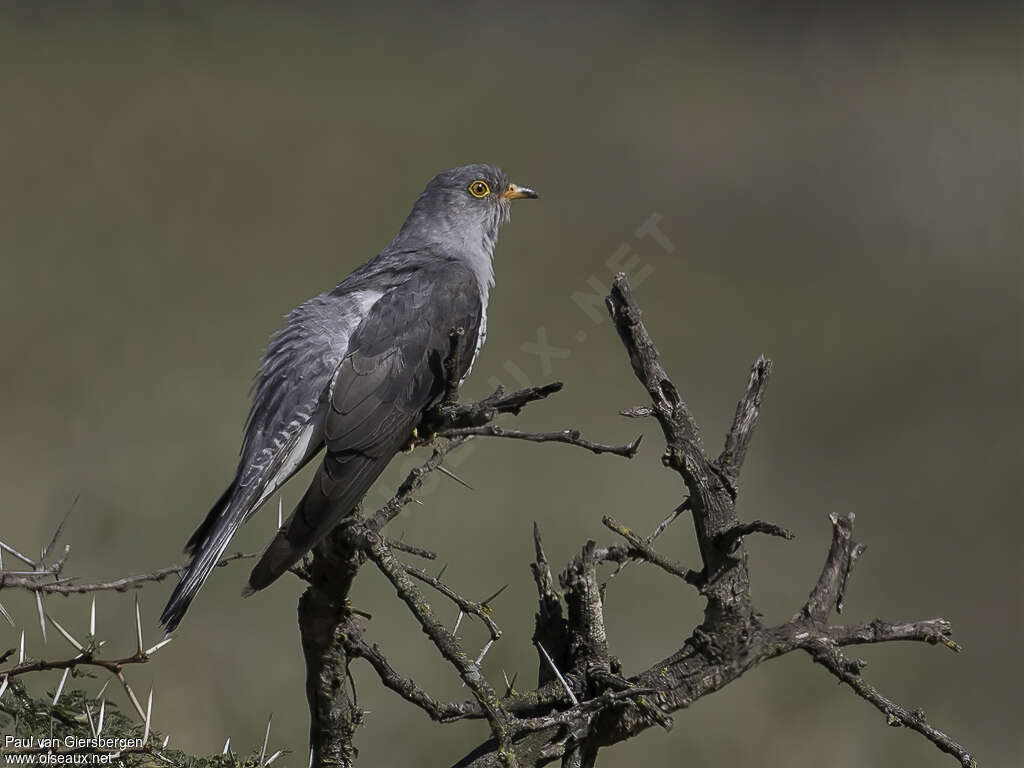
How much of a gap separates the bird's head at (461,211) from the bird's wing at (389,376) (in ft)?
1.69

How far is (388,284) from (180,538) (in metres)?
3.29

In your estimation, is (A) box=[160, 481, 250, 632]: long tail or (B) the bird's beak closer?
(A) box=[160, 481, 250, 632]: long tail

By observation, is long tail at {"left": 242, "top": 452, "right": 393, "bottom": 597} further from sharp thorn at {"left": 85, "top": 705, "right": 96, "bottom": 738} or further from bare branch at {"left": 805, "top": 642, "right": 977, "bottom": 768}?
bare branch at {"left": 805, "top": 642, "right": 977, "bottom": 768}

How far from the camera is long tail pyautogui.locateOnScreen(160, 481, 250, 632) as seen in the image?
3170 millimetres

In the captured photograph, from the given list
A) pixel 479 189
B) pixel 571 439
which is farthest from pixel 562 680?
pixel 479 189

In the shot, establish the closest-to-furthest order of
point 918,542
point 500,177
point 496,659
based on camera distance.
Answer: point 500,177
point 496,659
point 918,542

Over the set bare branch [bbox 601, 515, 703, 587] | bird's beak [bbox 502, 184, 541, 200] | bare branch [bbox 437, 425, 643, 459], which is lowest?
bare branch [bbox 601, 515, 703, 587]

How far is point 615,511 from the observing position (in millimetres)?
7238

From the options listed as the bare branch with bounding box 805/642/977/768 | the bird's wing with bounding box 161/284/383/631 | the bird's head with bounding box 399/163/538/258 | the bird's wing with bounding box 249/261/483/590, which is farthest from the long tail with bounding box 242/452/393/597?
the bird's head with bounding box 399/163/538/258

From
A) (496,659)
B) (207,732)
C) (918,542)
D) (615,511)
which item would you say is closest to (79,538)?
(207,732)

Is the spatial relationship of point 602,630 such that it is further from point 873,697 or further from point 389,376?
point 389,376

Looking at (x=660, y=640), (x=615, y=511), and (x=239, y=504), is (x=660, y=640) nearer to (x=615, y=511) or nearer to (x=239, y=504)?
(x=615, y=511)

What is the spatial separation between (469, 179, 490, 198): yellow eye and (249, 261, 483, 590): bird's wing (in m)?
0.73

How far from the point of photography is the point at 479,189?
5.10 m
